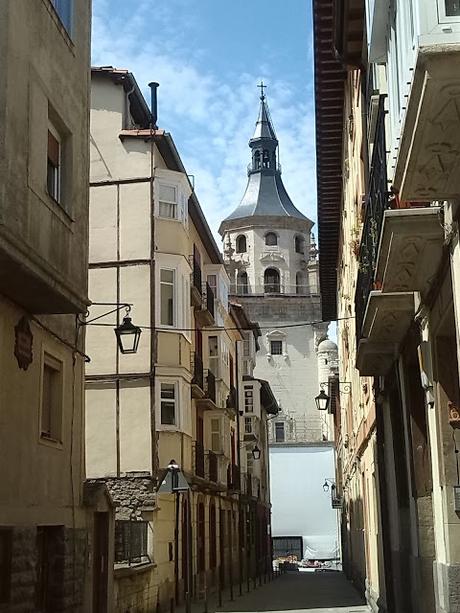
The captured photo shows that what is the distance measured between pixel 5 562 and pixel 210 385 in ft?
64.8

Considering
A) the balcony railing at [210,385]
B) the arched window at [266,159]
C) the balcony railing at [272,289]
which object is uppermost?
the arched window at [266,159]

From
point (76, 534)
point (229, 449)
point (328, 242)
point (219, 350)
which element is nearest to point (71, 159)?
point (76, 534)

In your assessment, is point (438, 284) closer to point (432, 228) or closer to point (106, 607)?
point (432, 228)

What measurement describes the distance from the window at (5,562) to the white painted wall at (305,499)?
54.4 meters

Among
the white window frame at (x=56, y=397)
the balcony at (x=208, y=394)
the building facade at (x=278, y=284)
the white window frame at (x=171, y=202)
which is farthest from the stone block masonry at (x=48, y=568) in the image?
the building facade at (x=278, y=284)

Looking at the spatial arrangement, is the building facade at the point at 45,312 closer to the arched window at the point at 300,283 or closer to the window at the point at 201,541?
the window at the point at 201,541

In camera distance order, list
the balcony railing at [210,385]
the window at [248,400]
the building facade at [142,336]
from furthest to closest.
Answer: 1. the window at [248,400]
2. the balcony railing at [210,385]
3. the building facade at [142,336]

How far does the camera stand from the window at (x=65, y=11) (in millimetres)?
14738

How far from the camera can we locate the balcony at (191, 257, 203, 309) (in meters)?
29.0

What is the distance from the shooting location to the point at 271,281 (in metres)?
86.1

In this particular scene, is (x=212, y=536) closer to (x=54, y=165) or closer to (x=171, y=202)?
(x=171, y=202)

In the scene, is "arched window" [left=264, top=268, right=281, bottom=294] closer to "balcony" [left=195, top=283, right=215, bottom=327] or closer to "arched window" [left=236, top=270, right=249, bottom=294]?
"arched window" [left=236, top=270, right=249, bottom=294]

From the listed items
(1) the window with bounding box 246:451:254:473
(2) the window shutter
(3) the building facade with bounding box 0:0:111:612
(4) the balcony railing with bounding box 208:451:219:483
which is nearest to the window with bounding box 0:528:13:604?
(3) the building facade with bounding box 0:0:111:612

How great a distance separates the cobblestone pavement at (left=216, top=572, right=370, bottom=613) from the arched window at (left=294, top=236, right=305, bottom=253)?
2048 inches
